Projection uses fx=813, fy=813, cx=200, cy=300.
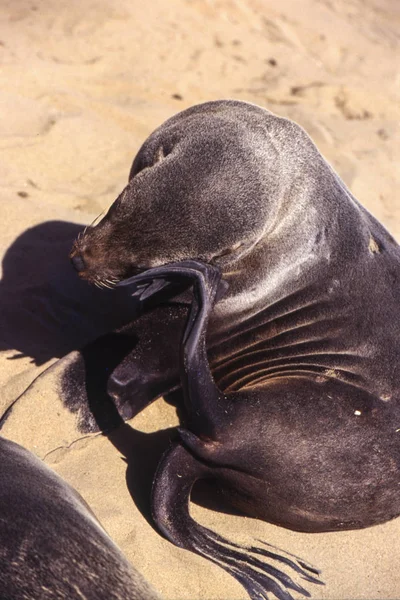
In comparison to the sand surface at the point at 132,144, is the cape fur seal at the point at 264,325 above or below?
above

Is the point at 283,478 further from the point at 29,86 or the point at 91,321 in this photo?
the point at 29,86

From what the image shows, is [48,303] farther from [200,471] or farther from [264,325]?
[200,471]

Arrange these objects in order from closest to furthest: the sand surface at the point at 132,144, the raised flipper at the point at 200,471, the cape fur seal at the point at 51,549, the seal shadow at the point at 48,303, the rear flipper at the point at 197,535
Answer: the cape fur seal at the point at 51,549 → the raised flipper at the point at 200,471 → the rear flipper at the point at 197,535 → the sand surface at the point at 132,144 → the seal shadow at the point at 48,303

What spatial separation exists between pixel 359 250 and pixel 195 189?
0.76 metres

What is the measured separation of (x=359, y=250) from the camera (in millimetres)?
3336

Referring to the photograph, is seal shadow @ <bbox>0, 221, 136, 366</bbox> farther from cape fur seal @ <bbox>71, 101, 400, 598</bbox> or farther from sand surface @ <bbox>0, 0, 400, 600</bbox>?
cape fur seal @ <bbox>71, 101, 400, 598</bbox>

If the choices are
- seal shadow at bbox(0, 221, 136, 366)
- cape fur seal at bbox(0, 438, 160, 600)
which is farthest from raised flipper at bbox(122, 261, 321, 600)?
seal shadow at bbox(0, 221, 136, 366)

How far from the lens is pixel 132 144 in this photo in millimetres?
Answer: 5426

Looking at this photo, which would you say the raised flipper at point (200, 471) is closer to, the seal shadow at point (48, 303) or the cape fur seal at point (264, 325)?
the cape fur seal at point (264, 325)

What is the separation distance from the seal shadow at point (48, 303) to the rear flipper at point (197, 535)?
3.06 ft

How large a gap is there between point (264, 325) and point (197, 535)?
2.87 ft

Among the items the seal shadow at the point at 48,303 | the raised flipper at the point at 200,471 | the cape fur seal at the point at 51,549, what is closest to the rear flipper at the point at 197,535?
the raised flipper at the point at 200,471

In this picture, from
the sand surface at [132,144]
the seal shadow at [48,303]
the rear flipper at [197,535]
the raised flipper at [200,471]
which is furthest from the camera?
the seal shadow at [48,303]

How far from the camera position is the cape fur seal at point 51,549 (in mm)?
2189
